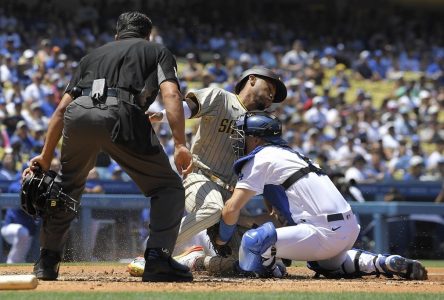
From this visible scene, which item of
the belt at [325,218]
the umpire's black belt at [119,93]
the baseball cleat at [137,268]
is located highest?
the umpire's black belt at [119,93]

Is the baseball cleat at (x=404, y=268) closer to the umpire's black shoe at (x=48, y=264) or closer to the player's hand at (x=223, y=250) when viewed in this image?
the player's hand at (x=223, y=250)

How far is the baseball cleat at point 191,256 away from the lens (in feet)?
25.4

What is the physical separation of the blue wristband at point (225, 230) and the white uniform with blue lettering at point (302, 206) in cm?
36

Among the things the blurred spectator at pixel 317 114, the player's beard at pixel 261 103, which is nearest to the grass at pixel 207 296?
the player's beard at pixel 261 103

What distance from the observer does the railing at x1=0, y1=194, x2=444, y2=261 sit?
34.0ft

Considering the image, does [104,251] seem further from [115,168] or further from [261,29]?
[261,29]

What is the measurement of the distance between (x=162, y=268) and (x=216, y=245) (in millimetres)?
1553

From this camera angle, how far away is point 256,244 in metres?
6.83

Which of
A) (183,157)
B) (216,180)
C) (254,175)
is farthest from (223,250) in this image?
(183,157)

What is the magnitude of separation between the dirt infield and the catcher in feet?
0.64

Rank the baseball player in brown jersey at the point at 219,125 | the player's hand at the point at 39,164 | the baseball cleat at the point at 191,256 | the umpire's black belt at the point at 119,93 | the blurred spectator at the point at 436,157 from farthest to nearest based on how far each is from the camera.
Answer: the blurred spectator at the point at 436,157, the baseball cleat at the point at 191,256, the baseball player in brown jersey at the point at 219,125, the player's hand at the point at 39,164, the umpire's black belt at the point at 119,93

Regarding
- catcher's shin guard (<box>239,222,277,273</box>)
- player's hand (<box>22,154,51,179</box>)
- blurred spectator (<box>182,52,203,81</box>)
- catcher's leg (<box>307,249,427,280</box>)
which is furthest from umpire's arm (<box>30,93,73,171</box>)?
blurred spectator (<box>182,52,203,81</box>)

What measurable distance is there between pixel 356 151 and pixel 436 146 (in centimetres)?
227

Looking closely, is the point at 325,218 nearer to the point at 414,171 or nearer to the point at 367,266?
the point at 367,266
